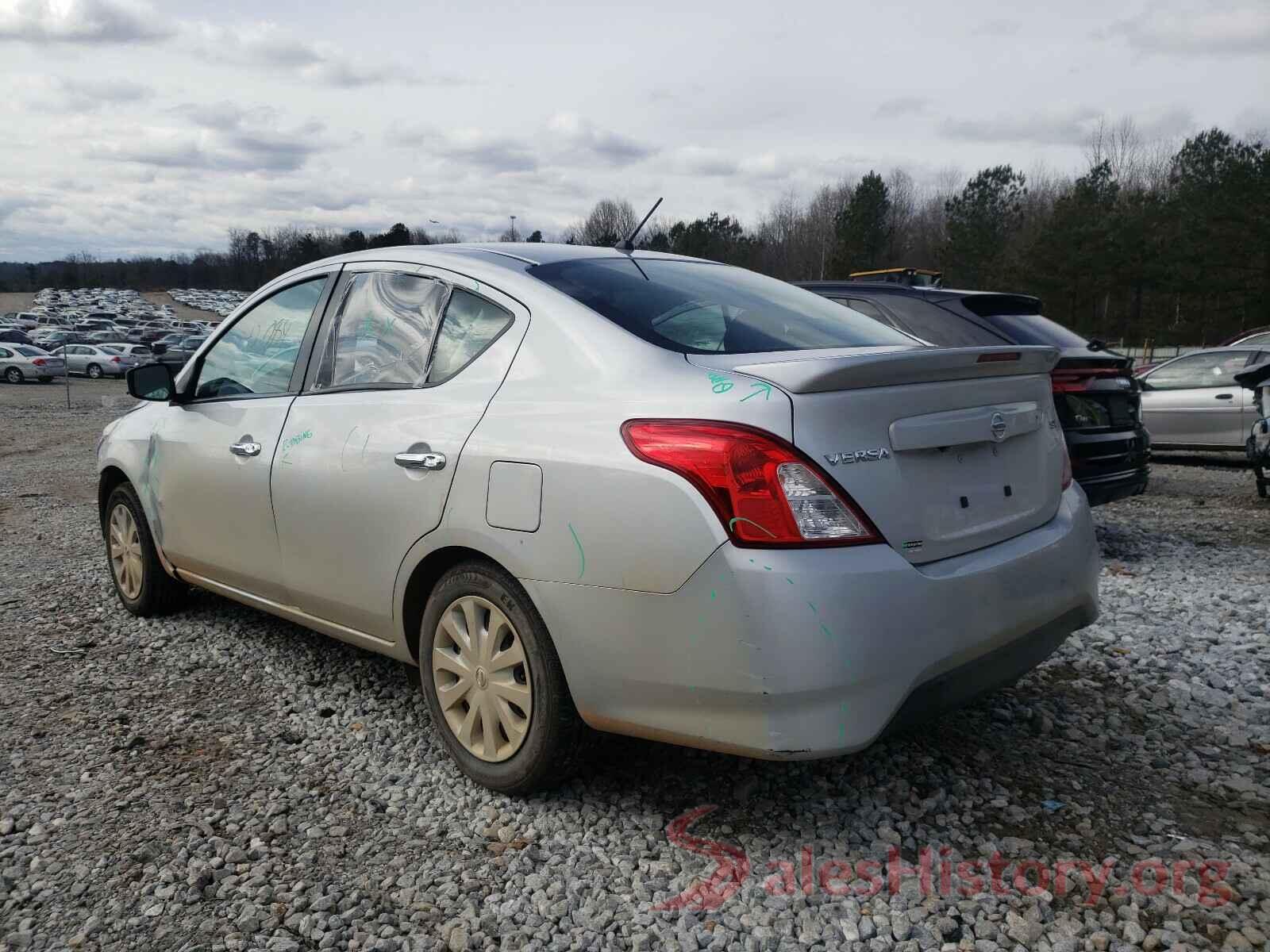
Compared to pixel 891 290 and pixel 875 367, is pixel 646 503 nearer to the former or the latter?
pixel 875 367

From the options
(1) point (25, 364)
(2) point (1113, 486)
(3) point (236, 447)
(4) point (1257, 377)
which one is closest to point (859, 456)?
(3) point (236, 447)

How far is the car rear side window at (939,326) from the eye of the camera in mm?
5875

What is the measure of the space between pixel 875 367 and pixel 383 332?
1792mm

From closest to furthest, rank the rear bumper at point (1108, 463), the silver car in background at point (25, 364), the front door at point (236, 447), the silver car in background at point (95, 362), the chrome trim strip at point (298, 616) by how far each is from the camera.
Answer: the chrome trim strip at point (298, 616), the front door at point (236, 447), the rear bumper at point (1108, 463), the silver car in background at point (25, 364), the silver car in background at point (95, 362)

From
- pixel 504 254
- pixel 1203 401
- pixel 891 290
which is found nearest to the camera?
pixel 504 254

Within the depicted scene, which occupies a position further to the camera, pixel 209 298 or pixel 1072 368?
pixel 209 298

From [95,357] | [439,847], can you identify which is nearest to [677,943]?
[439,847]

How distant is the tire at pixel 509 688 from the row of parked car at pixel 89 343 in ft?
34.4

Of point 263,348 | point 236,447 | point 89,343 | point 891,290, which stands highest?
point 891,290

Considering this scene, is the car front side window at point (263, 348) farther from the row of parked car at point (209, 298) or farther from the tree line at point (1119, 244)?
the row of parked car at point (209, 298)

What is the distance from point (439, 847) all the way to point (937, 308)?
4459 mm

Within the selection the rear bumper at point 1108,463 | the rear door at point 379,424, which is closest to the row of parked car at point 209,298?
the rear bumper at point 1108,463

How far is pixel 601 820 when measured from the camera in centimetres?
296

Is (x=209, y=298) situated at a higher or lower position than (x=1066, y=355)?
higher
